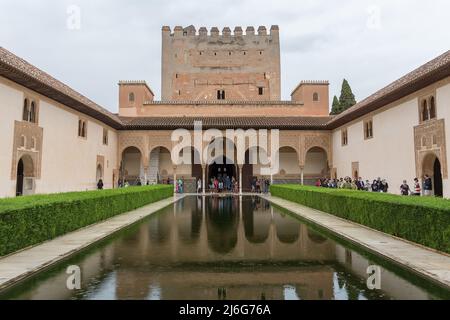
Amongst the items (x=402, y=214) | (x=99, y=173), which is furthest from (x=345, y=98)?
(x=402, y=214)

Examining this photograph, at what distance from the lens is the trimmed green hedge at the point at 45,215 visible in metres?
5.93

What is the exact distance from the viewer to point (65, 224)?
808 centimetres

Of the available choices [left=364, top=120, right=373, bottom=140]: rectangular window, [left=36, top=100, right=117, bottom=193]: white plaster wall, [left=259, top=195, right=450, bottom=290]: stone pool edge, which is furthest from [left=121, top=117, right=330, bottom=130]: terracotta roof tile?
[left=259, top=195, right=450, bottom=290]: stone pool edge

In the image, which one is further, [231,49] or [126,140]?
[231,49]

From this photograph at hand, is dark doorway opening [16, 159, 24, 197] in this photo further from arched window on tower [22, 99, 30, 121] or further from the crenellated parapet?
the crenellated parapet

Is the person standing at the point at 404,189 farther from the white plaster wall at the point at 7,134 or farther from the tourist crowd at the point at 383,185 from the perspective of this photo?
the white plaster wall at the point at 7,134

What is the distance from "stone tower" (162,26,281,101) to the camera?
1470 inches

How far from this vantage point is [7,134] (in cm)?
1279

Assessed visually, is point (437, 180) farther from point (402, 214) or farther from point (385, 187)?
point (402, 214)

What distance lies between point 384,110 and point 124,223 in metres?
14.3

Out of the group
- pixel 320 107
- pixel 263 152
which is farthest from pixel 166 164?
pixel 320 107

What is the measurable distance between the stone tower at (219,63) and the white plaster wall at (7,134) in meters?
24.8

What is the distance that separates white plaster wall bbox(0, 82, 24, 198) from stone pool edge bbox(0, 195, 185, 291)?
5.51m
